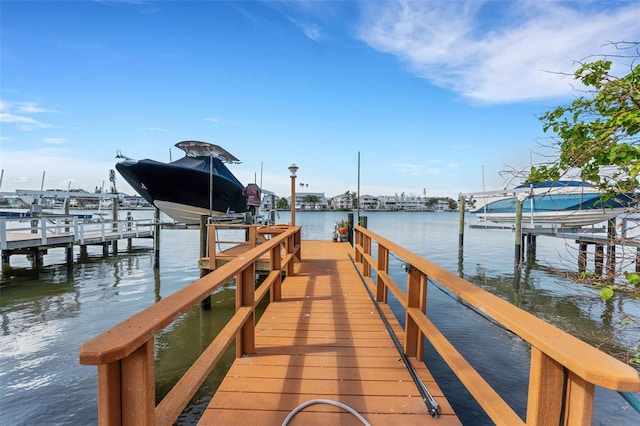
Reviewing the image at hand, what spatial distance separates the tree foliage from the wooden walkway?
211 centimetres

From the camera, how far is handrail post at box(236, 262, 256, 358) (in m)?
2.89

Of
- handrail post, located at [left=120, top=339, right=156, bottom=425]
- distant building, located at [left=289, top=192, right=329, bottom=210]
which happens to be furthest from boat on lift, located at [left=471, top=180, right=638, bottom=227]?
distant building, located at [left=289, top=192, right=329, bottom=210]

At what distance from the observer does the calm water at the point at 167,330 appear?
4.15 meters

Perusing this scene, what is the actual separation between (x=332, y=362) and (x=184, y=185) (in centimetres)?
1360

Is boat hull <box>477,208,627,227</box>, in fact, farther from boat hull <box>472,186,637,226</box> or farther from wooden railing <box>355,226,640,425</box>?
wooden railing <box>355,226,640,425</box>

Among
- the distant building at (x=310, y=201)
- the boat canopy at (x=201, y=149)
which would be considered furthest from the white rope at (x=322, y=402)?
the distant building at (x=310, y=201)

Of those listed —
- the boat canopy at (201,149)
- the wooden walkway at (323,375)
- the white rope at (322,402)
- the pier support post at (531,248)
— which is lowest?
the pier support post at (531,248)

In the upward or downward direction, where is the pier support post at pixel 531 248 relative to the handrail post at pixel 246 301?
downward

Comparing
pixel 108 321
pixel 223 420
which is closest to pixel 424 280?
pixel 223 420

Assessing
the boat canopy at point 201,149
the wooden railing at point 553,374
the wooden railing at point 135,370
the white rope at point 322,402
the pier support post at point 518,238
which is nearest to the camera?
the wooden railing at point 553,374

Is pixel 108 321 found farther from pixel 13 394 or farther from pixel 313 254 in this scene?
pixel 313 254

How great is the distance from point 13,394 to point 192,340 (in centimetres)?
252

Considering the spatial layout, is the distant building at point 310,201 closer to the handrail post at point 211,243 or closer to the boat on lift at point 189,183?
the boat on lift at point 189,183

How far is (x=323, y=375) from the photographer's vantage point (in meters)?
2.74
